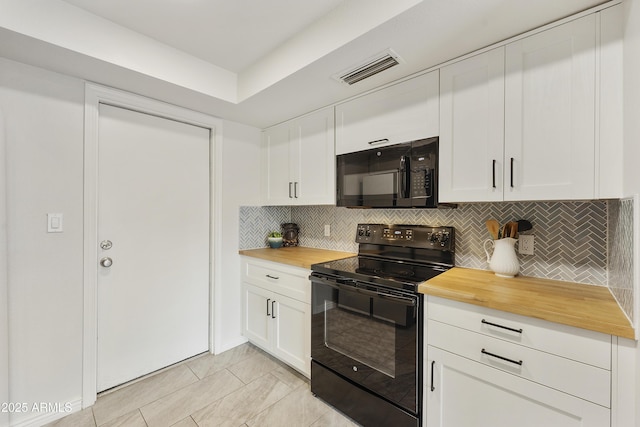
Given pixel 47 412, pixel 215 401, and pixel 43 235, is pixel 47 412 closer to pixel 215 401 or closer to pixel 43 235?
pixel 215 401

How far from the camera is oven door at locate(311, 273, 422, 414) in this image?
1404 millimetres

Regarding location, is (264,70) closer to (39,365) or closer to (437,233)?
(437,233)

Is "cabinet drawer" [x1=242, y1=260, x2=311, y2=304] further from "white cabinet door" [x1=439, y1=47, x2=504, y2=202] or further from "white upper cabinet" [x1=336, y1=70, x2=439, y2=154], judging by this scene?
"white cabinet door" [x1=439, y1=47, x2=504, y2=202]

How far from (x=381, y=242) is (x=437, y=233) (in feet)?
1.44

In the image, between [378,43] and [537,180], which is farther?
[378,43]

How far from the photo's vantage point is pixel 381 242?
216 centimetres

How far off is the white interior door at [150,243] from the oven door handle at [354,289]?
128cm

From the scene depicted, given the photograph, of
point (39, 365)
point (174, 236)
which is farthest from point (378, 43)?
point (39, 365)

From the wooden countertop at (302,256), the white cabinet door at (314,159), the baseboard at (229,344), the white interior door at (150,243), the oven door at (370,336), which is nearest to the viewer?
the oven door at (370,336)

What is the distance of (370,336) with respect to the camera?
5.19 feet

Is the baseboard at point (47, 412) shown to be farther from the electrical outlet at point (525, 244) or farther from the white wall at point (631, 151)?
the electrical outlet at point (525, 244)

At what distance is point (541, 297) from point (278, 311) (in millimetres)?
1722

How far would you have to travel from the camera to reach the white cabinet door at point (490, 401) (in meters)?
1.01

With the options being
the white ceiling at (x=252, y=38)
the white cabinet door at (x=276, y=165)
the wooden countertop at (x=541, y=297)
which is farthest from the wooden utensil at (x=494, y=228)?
the white cabinet door at (x=276, y=165)
